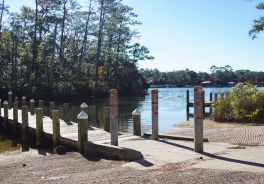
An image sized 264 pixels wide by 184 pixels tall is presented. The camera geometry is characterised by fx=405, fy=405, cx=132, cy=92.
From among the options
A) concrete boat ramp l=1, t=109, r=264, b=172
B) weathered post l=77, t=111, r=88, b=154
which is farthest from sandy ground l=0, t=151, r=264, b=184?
weathered post l=77, t=111, r=88, b=154

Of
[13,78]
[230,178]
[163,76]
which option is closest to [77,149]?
[230,178]

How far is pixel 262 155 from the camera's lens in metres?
8.26

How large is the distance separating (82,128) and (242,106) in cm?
901

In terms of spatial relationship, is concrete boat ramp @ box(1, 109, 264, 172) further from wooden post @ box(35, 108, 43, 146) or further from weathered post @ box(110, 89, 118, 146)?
wooden post @ box(35, 108, 43, 146)

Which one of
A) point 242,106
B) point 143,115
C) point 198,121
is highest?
point 198,121

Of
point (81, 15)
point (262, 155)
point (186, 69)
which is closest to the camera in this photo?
point (262, 155)

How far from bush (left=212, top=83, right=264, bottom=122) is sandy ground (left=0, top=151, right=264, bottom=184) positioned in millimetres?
9135

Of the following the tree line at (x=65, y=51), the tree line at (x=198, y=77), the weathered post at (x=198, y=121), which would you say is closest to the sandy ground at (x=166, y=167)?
the weathered post at (x=198, y=121)

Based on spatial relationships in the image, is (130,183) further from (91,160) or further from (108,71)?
(108,71)

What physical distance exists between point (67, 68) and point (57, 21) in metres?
10.2

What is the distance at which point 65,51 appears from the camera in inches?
2618

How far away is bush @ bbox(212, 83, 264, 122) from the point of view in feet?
55.9

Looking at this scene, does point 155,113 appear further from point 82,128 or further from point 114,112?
point 82,128

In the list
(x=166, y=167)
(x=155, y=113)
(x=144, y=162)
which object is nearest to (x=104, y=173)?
(x=144, y=162)
